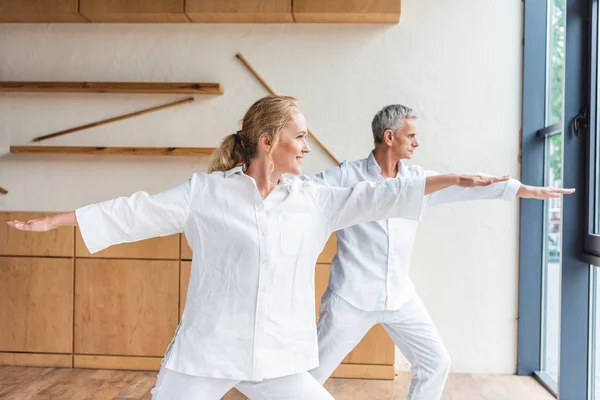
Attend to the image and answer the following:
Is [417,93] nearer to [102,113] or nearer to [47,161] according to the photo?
[102,113]

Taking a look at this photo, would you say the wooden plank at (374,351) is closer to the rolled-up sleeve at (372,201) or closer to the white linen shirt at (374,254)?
the white linen shirt at (374,254)

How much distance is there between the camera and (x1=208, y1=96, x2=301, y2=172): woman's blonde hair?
2.27 meters

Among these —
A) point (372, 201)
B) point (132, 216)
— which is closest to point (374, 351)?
point (372, 201)

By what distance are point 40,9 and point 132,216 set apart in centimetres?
314

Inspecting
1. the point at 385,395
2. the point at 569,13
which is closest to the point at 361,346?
the point at 385,395

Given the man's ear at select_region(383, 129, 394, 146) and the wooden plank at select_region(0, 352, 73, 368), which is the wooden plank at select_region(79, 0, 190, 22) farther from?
the wooden plank at select_region(0, 352, 73, 368)

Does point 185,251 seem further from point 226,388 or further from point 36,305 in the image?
point 226,388

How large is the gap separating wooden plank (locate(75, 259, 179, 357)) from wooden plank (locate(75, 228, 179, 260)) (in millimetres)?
35

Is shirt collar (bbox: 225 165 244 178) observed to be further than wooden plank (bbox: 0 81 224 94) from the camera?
No

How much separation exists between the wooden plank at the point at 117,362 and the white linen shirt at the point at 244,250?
104 inches

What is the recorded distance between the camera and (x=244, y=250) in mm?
2119

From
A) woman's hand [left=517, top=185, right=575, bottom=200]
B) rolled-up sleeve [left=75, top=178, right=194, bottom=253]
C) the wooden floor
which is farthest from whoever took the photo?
the wooden floor

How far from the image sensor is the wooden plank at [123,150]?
4.76 metres

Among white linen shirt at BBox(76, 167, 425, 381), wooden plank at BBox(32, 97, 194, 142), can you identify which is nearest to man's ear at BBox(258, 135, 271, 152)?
white linen shirt at BBox(76, 167, 425, 381)
